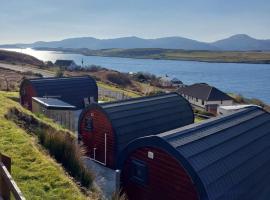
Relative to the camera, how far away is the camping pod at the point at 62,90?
29.5m

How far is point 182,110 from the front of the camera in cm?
2305

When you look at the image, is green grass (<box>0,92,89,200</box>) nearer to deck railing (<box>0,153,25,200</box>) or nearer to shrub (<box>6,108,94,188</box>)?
shrub (<box>6,108,94,188</box>)

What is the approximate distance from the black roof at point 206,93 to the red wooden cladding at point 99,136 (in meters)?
42.3

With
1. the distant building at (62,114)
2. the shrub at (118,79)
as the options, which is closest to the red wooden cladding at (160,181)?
the distant building at (62,114)

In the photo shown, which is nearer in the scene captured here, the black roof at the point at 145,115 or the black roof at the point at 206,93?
the black roof at the point at 145,115

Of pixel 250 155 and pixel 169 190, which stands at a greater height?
pixel 250 155

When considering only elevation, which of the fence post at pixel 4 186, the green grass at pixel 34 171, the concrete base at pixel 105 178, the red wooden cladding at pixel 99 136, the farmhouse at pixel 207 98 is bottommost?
the farmhouse at pixel 207 98

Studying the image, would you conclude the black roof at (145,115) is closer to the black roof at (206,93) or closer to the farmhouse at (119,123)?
the farmhouse at (119,123)

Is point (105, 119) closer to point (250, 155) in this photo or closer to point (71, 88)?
point (250, 155)

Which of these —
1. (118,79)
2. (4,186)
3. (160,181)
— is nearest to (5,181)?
(4,186)

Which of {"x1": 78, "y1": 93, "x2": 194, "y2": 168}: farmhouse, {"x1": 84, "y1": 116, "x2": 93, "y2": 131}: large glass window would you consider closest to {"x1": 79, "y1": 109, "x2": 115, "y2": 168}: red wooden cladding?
{"x1": 78, "y1": 93, "x2": 194, "y2": 168}: farmhouse

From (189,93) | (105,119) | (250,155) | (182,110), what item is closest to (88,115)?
(105,119)

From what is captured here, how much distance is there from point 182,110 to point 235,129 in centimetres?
834

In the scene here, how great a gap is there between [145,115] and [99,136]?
299 centimetres
